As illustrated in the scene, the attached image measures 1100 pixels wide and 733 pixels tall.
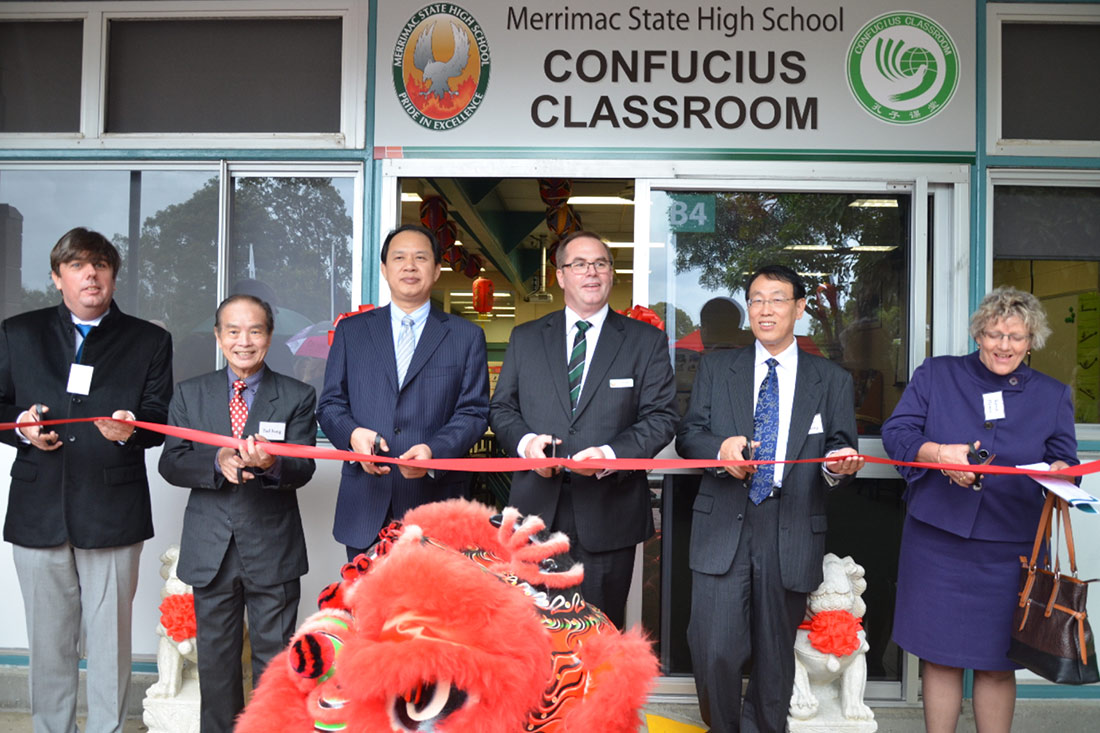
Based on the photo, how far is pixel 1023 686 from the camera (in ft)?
12.6

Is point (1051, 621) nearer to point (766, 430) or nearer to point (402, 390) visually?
point (766, 430)

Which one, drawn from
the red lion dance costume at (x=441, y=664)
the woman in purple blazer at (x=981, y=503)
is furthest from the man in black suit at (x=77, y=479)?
the woman in purple blazer at (x=981, y=503)

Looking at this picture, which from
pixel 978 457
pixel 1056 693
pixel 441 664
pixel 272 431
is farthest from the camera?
pixel 1056 693

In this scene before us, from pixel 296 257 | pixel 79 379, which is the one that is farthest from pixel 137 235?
pixel 79 379

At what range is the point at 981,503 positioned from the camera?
285 cm

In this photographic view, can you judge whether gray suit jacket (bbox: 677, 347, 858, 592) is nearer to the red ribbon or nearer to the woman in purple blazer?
the red ribbon

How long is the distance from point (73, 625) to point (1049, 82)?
15.7 feet

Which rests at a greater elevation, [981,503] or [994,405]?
[994,405]

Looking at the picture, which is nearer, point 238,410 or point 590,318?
point 238,410

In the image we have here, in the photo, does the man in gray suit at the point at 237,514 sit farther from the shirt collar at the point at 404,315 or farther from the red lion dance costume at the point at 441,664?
the red lion dance costume at the point at 441,664

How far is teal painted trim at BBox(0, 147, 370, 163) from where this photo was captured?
13.0ft

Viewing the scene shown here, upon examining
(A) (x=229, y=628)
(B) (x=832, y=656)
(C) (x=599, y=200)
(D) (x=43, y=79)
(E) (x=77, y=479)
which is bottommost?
(B) (x=832, y=656)

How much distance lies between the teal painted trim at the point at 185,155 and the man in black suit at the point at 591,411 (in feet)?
4.87

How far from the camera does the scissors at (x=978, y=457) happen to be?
109 inches
